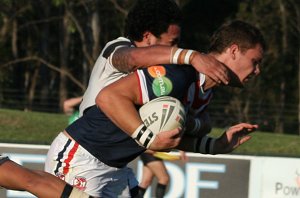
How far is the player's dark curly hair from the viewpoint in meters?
5.11

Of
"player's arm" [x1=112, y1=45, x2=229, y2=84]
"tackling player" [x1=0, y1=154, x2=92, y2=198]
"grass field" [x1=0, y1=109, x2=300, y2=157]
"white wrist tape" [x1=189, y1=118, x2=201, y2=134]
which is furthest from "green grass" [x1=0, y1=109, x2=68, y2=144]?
"player's arm" [x1=112, y1=45, x2=229, y2=84]

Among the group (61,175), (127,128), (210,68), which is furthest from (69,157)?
(210,68)

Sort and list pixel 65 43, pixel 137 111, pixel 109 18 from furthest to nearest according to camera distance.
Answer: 1. pixel 65 43
2. pixel 109 18
3. pixel 137 111

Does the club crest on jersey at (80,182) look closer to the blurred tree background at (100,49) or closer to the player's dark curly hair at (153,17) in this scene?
the player's dark curly hair at (153,17)

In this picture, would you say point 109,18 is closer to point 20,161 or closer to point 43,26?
point 43,26

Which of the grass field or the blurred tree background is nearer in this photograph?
the grass field

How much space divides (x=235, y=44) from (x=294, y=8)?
95.7ft

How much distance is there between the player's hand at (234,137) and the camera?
5.07m

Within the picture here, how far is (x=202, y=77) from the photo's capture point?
14.9 ft

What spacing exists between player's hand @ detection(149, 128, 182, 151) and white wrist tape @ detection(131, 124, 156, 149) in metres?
0.02

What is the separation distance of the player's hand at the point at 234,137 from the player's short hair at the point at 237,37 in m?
0.61

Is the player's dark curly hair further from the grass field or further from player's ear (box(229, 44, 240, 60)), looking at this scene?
the grass field

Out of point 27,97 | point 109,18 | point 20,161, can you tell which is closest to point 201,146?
point 20,161

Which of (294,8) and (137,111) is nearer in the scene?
(137,111)
